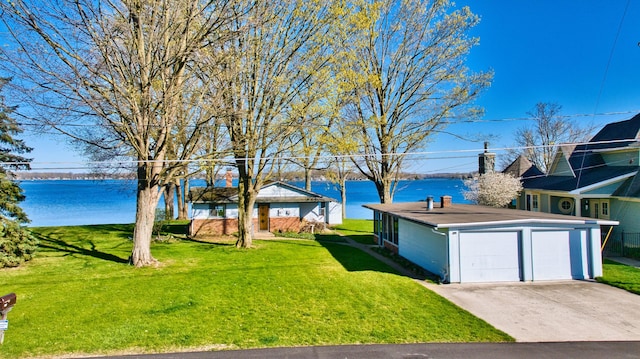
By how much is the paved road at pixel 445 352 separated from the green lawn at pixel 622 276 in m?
5.59

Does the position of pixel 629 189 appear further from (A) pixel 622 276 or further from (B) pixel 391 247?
(B) pixel 391 247

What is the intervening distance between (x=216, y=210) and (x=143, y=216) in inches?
461

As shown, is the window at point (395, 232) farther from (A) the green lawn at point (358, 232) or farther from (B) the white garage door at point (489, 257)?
(B) the white garage door at point (489, 257)

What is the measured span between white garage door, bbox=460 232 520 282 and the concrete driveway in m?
0.40

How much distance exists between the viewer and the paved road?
7.38 meters

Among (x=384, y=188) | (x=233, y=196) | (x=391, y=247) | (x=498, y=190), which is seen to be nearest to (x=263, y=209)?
(x=233, y=196)

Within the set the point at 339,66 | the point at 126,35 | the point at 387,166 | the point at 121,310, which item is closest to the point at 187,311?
the point at 121,310

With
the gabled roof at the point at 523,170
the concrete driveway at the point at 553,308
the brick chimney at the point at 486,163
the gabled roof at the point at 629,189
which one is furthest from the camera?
the brick chimney at the point at 486,163

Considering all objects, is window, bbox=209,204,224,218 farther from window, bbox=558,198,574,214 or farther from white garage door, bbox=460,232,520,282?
window, bbox=558,198,574,214

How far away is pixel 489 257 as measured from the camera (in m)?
13.5

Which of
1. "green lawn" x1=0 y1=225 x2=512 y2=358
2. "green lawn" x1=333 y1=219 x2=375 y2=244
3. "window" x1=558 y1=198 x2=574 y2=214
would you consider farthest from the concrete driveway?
"window" x1=558 y1=198 x2=574 y2=214

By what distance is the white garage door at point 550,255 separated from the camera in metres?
13.6

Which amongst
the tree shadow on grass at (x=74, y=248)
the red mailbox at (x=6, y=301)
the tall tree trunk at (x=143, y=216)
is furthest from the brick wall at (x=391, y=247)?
the red mailbox at (x=6, y=301)

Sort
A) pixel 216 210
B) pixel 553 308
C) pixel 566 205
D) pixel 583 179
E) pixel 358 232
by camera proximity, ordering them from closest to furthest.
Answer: pixel 553 308, pixel 583 179, pixel 566 205, pixel 216 210, pixel 358 232
